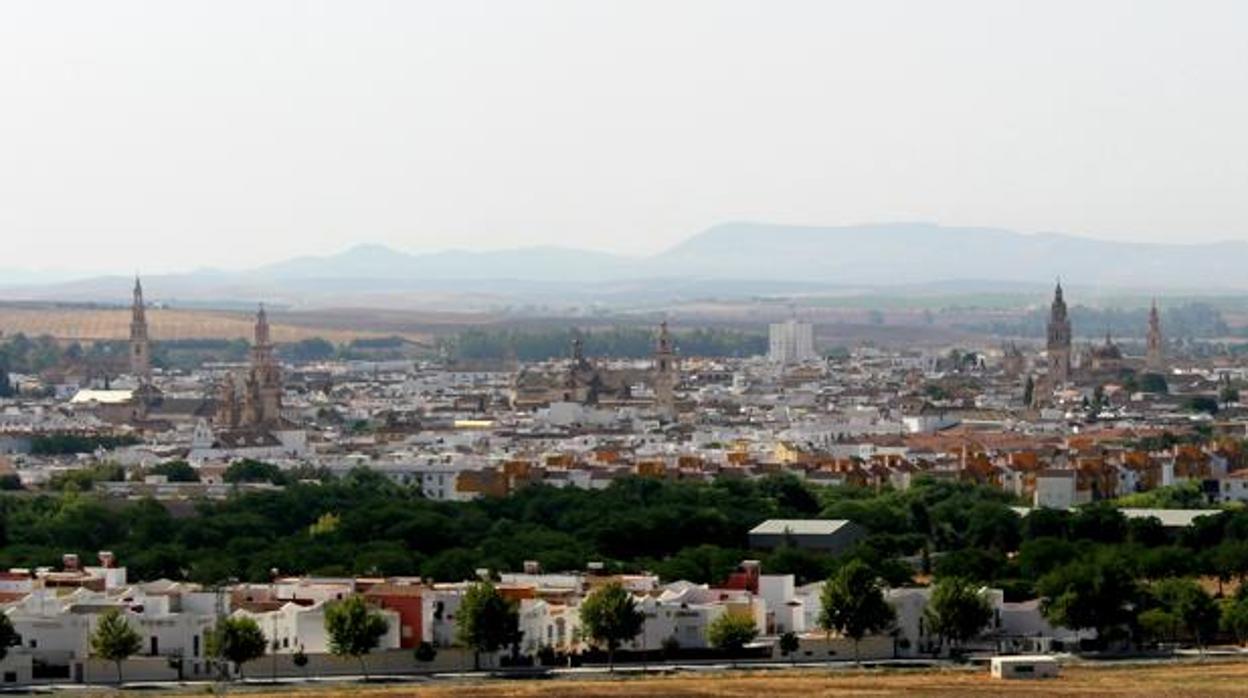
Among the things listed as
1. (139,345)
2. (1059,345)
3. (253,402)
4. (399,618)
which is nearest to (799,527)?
(399,618)

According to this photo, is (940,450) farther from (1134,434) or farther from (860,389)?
(860,389)

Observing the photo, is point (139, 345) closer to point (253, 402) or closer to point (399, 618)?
point (253, 402)

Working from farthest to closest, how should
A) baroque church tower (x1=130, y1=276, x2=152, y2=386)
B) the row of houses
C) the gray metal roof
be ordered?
baroque church tower (x1=130, y1=276, x2=152, y2=386), the gray metal roof, the row of houses

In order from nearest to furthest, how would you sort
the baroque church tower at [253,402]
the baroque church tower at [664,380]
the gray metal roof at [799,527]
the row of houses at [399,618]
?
the row of houses at [399,618] → the gray metal roof at [799,527] → the baroque church tower at [253,402] → the baroque church tower at [664,380]

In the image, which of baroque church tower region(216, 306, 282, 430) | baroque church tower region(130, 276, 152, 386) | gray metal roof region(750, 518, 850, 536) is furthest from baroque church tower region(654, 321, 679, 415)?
gray metal roof region(750, 518, 850, 536)

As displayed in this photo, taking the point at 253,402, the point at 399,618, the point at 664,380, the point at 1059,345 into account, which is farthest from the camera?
the point at 1059,345

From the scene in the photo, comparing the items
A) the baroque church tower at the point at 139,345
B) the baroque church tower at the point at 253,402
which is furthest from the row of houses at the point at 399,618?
the baroque church tower at the point at 139,345

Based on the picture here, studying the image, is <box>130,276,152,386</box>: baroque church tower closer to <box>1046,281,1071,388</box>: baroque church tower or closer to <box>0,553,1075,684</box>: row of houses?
<box>1046,281,1071,388</box>: baroque church tower

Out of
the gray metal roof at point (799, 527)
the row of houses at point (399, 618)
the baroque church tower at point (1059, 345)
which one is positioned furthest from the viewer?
the baroque church tower at point (1059, 345)

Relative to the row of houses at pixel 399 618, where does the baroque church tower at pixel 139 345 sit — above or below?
below

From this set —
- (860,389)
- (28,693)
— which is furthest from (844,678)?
(860,389)

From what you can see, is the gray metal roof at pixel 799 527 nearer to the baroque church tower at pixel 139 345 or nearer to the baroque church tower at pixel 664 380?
the baroque church tower at pixel 664 380
